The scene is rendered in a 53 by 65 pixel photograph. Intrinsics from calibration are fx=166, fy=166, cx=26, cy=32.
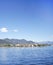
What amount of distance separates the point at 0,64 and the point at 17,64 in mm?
4309

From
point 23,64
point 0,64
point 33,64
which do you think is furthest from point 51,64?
point 0,64

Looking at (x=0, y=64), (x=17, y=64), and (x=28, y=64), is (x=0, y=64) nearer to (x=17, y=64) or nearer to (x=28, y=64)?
(x=17, y=64)

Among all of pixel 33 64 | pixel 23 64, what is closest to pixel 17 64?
pixel 23 64

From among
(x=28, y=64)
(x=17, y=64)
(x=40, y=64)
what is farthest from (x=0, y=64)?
(x=40, y=64)

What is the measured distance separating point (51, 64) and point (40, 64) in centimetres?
260

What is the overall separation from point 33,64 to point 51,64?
4.25 metres

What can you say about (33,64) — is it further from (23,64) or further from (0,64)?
(0,64)

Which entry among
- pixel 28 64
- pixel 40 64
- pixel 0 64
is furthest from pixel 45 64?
pixel 0 64

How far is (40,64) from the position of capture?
129ft

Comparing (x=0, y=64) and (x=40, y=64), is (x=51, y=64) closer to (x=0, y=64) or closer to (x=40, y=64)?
(x=40, y=64)

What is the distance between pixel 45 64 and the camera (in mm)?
39344

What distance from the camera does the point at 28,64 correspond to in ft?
130

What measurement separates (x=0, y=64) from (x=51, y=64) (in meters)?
12.4

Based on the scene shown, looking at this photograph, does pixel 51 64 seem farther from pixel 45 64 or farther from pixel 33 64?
pixel 33 64
